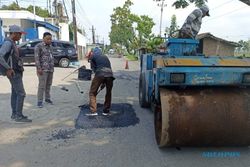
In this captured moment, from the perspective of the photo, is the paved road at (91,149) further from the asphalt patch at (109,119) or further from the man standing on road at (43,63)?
the man standing on road at (43,63)

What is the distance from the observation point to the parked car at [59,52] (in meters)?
23.5

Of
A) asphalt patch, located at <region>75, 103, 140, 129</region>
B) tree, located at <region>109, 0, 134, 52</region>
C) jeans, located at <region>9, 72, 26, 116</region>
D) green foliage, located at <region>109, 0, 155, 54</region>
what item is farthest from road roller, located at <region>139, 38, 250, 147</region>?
tree, located at <region>109, 0, 134, 52</region>

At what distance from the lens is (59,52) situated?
79.4ft

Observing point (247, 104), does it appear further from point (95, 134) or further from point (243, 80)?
point (95, 134)

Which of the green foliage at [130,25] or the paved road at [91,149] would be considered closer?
the paved road at [91,149]

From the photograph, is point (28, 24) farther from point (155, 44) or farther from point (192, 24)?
point (192, 24)

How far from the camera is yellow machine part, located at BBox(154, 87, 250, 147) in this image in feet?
15.7

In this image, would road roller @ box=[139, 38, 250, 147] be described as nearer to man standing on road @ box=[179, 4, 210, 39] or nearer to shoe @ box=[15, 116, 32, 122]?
man standing on road @ box=[179, 4, 210, 39]

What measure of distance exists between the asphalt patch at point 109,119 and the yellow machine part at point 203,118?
204 cm

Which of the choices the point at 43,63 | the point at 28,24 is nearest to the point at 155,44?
the point at 43,63

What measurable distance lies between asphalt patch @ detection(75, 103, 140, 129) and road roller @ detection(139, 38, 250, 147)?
6.43 ft

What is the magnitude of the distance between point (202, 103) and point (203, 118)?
0.21 meters

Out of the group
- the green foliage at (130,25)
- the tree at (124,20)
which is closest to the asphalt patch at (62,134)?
the green foliage at (130,25)

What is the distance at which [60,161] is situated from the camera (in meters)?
4.77
